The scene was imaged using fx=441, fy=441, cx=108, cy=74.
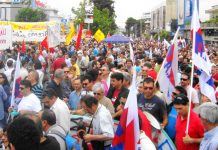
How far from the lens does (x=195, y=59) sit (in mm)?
5930

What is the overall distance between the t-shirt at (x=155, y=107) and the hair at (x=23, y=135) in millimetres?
3096

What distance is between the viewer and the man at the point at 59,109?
5.59 m

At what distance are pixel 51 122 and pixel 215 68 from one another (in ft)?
22.7

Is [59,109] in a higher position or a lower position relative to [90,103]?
lower

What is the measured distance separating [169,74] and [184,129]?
6.55 feet

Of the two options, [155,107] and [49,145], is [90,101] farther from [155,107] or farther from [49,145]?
[49,145]

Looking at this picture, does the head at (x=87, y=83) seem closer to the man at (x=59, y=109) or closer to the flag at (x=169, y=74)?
the flag at (x=169, y=74)

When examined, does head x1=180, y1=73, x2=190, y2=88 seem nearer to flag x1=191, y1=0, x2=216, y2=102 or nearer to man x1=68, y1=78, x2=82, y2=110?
flag x1=191, y1=0, x2=216, y2=102

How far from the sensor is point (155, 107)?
623 centimetres

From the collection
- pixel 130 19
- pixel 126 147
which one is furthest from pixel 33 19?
pixel 126 147

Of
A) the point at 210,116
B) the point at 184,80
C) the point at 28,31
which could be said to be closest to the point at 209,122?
the point at 210,116

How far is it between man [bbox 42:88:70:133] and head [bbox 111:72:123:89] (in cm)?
162

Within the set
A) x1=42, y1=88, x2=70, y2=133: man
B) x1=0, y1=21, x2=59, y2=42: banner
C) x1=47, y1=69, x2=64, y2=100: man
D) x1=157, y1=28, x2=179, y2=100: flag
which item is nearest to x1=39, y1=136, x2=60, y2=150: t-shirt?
x1=42, y1=88, x2=70, y2=133: man

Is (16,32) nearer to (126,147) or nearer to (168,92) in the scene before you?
(168,92)
